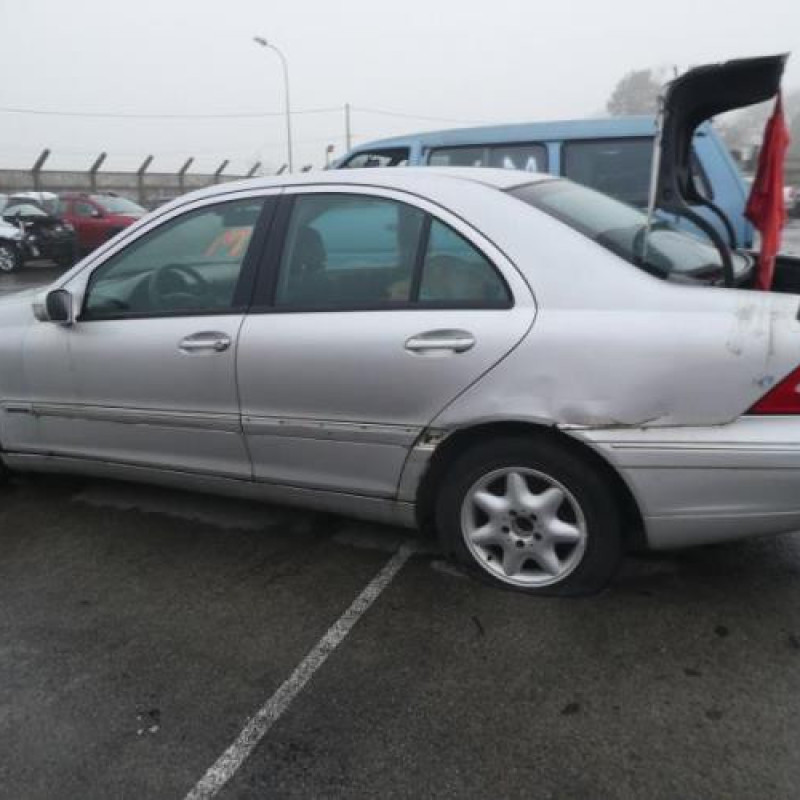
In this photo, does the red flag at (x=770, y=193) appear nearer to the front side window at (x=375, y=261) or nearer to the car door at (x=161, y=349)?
the front side window at (x=375, y=261)

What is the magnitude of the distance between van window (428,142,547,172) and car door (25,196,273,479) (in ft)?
14.4

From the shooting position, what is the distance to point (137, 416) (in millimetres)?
3244

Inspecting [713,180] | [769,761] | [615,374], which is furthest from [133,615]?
[713,180]

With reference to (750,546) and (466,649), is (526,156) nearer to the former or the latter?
(750,546)

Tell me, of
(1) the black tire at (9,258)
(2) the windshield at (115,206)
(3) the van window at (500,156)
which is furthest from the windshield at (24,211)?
(3) the van window at (500,156)

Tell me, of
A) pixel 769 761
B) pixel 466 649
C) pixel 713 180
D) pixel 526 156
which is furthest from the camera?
pixel 526 156

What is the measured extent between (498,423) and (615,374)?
1.41 feet

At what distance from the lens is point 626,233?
2736mm

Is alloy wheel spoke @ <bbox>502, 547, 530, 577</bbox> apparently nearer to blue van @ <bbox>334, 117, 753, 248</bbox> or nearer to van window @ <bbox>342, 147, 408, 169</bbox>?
blue van @ <bbox>334, 117, 753, 248</bbox>

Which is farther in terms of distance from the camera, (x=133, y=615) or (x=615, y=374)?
(x=133, y=615)

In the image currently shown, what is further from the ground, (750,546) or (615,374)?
(615,374)

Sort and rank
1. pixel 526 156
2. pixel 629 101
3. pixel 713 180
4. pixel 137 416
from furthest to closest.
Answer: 1. pixel 629 101
2. pixel 526 156
3. pixel 713 180
4. pixel 137 416

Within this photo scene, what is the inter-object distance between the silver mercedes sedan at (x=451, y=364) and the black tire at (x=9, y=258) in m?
13.3

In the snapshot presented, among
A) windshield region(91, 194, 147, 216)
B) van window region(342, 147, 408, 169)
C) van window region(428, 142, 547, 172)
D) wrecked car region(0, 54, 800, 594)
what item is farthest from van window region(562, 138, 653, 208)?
windshield region(91, 194, 147, 216)
